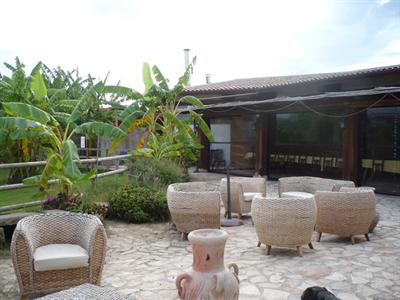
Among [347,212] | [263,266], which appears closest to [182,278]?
[263,266]

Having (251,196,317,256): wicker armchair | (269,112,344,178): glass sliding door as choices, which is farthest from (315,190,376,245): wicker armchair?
(269,112,344,178): glass sliding door

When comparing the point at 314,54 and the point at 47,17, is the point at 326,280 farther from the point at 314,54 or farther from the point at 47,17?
the point at 314,54

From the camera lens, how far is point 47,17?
896cm

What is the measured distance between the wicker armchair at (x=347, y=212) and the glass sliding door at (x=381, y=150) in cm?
537

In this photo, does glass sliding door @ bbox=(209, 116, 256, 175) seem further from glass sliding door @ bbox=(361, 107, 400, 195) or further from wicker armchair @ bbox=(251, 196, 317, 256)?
wicker armchair @ bbox=(251, 196, 317, 256)

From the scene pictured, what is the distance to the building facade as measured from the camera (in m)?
10.9

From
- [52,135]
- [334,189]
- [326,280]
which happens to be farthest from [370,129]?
[52,135]

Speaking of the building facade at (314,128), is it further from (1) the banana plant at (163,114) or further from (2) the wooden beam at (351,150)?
(1) the banana plant at (163,114)

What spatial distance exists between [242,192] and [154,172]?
2.75 meters

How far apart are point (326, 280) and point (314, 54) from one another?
904cm

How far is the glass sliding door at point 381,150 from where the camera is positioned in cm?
1091

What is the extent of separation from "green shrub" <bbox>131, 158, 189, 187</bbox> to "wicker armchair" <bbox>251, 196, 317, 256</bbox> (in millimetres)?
4139

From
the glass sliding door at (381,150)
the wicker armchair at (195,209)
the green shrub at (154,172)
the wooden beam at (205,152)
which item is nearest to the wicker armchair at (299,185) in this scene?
the wicker armchair at (195,209)

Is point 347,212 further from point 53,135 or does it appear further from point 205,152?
point 205,152
